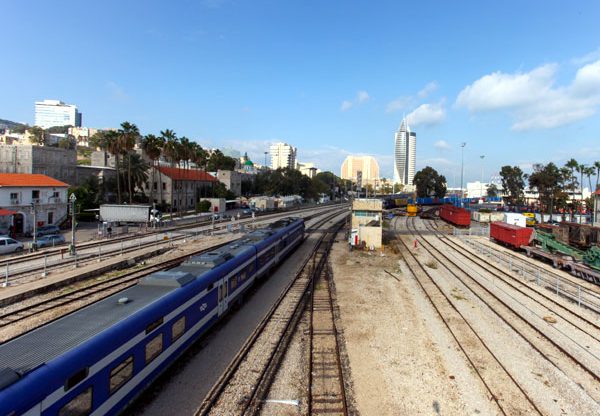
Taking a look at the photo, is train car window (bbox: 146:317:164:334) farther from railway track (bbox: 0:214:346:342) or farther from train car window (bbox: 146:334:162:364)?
railway track (bbox: 0:214:346:342)

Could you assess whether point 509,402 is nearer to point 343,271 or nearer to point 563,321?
point 563,321

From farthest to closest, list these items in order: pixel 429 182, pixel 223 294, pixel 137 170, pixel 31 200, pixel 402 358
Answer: pixel 429 182
pixel 137 170
pixel 31 200
pixel 223 294
pixel 402 358

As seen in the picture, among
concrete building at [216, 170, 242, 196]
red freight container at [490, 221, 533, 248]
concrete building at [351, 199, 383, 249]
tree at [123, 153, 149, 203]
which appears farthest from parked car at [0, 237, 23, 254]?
concrete building at [216, 170, 242, 196]

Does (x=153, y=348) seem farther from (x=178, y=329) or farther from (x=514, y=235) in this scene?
(x=514, y=235)

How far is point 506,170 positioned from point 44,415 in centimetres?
12919

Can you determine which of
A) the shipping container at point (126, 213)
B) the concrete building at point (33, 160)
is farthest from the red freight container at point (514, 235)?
the concrete building at point (33, 160)

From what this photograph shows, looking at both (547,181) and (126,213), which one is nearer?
(126,213)

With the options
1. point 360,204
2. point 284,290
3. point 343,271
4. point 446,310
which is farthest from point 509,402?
point 360,204

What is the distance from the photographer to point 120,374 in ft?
30.7

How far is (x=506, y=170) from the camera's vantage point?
11531cm

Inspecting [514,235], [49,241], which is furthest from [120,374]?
[514,235]

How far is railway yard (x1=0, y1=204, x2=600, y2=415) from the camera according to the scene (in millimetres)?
11539

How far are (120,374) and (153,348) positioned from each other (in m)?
1.51

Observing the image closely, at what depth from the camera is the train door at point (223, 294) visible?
1633cm
